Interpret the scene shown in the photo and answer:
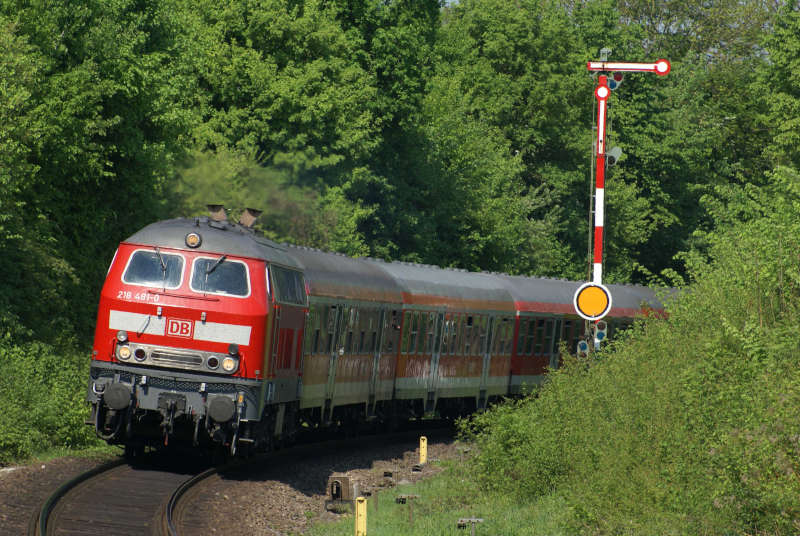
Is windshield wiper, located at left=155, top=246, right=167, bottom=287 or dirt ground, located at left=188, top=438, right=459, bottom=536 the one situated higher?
windshield wiper, located at left=155, top=246, right=167, bottom=287

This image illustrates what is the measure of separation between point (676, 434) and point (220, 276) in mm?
6940

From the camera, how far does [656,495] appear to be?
570 inches

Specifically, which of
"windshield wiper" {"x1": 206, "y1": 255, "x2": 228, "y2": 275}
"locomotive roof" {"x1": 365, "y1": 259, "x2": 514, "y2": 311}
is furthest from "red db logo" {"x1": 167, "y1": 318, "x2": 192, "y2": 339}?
"locomotive roof" {"x1": 365, "y1": 259, "x2": 514, "y2": 311}

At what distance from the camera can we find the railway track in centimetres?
1393

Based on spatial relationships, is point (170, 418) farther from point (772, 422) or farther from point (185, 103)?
point (185, 103)

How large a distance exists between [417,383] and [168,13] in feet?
41.1

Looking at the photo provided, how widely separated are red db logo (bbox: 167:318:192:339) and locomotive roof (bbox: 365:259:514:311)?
405 inches

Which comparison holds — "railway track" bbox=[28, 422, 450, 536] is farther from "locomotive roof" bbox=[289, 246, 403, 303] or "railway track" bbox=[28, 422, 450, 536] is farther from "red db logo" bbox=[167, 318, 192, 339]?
"locomotive roof" bbox=[289, 246, 403, 303]

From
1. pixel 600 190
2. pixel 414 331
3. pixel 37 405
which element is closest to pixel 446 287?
pixel 414 331

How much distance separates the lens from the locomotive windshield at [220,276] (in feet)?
58.8

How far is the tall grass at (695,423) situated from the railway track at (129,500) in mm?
4492

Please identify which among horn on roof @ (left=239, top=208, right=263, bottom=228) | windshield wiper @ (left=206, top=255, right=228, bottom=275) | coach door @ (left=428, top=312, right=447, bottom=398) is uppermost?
horn on roof @ (left=239, top=208, right=263, bottom=228)

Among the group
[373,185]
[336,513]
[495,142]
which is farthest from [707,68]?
[336,513]

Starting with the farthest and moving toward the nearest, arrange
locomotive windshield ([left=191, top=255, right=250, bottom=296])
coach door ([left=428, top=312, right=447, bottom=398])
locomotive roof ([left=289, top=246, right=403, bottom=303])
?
coach door ([left=428, top=312, right=447, bottom=398]) < locomotive roof ([left=289, top=246, right=403, bottom=303]) < locomotive windshield ([left=191, top=255, right=250, bottom=296])
